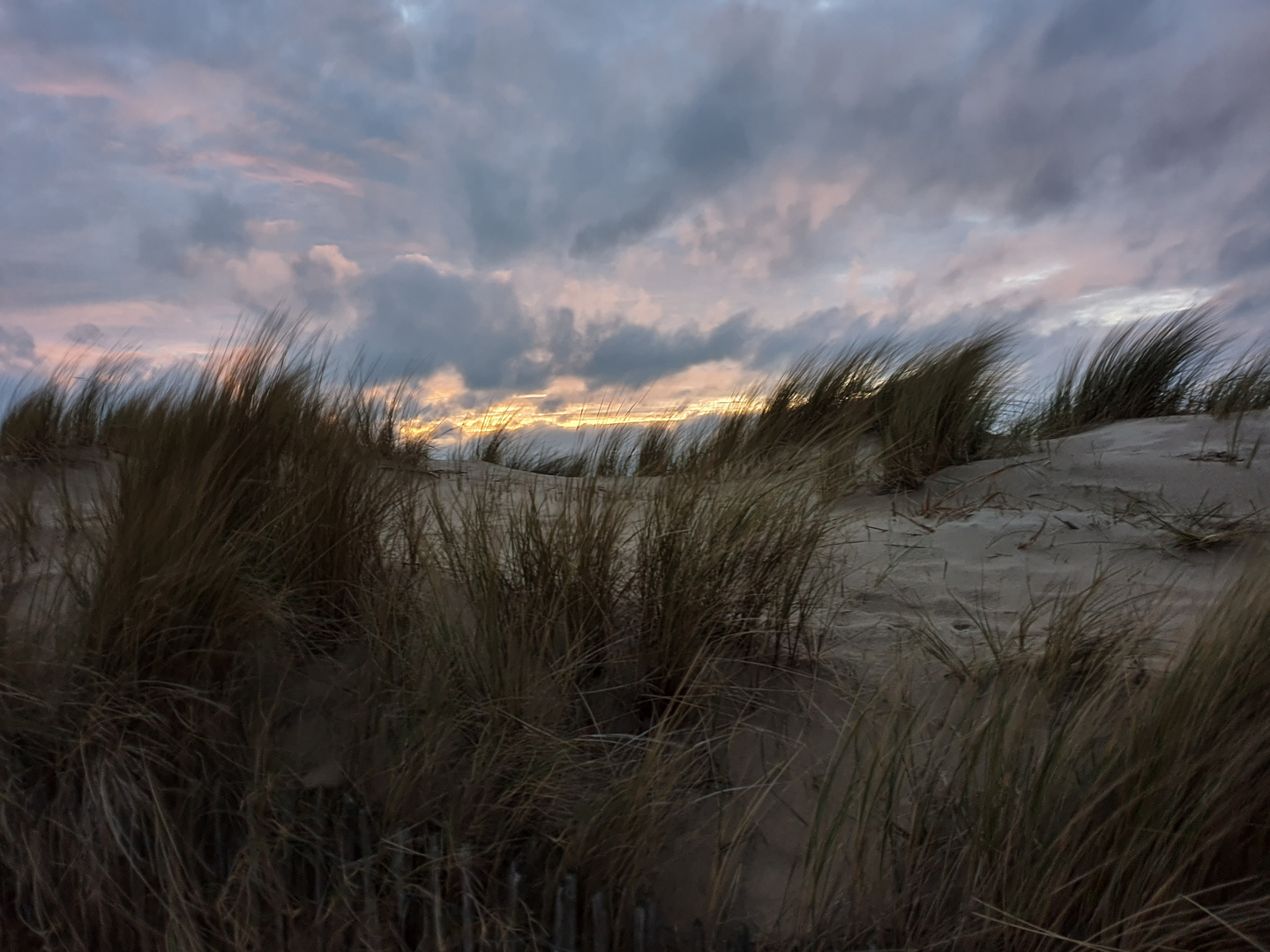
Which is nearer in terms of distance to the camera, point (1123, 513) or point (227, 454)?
point (227, 454)

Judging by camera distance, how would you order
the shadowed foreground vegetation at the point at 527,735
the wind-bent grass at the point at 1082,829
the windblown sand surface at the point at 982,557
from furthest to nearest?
the windblown sand surface at the point at 982,557 → the shadowed foreground vegetation at the point at 527,735 → the wind-bent grass at the point at 1082,829

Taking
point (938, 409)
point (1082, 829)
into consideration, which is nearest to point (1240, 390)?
point (938, 409)

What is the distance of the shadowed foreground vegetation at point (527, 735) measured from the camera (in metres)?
1.37

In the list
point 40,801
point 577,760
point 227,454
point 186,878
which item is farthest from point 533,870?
point 227,454

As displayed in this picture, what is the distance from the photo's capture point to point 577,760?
5.58 ft

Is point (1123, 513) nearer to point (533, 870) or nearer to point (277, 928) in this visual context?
point (533, 870)

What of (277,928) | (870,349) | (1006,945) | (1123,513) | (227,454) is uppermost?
(870,349)

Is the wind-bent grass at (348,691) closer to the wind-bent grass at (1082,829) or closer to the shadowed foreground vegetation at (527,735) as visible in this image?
the shadowed foreground vegetation at (527,735)

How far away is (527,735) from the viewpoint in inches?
65.0

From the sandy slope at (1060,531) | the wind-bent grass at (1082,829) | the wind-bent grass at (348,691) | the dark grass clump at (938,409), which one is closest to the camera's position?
the wind-bent grass at (1082,829)

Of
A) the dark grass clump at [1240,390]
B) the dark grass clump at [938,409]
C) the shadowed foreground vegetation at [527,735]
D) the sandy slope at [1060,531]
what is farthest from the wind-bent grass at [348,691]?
the dark grass clump at [1240,390]

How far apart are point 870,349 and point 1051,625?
11.6 feet

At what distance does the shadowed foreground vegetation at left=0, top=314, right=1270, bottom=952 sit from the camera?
1365 mm

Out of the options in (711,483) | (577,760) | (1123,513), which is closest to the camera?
(577,760)
